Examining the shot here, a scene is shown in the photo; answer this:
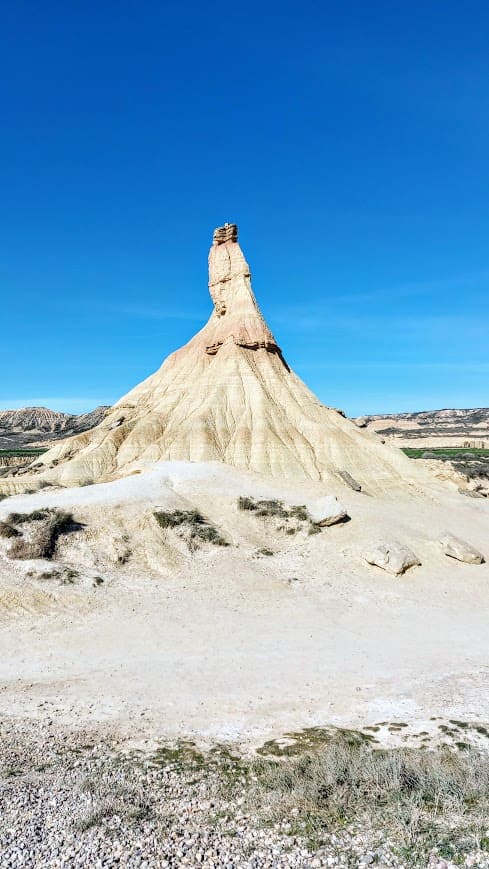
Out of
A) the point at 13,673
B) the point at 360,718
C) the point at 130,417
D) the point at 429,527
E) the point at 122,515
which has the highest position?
the point at 130,417

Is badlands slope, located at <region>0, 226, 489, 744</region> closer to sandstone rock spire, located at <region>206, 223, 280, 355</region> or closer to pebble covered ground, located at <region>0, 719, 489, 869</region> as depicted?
pebble covered ground, located at <region>0, 719, 489, 869</region>

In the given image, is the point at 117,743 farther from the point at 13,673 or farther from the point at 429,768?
the point at 429,768

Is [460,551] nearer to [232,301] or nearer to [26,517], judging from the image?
[26,517]

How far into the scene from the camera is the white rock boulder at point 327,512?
92.2 ft

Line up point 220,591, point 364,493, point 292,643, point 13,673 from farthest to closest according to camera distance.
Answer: point 364,493, point 220,591, point 292,643, point 13,673

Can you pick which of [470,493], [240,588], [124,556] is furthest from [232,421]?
[240,588]

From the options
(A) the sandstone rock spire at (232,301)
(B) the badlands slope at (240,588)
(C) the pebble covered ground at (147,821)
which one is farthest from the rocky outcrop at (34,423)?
(C) the pebble covered ground at (147,821)

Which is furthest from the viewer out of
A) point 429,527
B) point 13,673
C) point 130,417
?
point 130,417

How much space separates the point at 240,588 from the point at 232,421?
20.3 m

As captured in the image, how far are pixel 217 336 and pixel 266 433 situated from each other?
43.5 feet

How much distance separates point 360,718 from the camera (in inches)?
517

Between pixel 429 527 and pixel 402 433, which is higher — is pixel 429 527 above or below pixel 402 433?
below

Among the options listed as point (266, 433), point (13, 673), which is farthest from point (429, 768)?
point (266, 433)

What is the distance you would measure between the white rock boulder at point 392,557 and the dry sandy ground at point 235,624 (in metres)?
0.54
